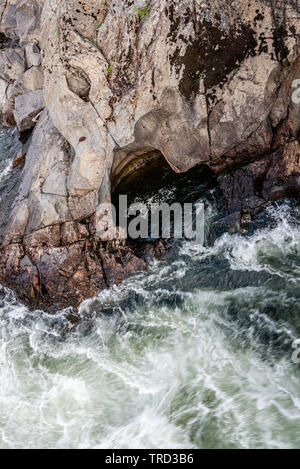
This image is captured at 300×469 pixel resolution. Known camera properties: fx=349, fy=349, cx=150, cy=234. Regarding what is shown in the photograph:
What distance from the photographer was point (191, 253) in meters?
8.69

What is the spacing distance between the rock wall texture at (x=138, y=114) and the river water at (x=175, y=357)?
797 millimetres

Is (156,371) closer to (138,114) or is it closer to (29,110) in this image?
(138,114)

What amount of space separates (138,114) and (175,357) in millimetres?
5658

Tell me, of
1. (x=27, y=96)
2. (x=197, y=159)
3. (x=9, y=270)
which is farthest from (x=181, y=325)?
(x=27, y=96)

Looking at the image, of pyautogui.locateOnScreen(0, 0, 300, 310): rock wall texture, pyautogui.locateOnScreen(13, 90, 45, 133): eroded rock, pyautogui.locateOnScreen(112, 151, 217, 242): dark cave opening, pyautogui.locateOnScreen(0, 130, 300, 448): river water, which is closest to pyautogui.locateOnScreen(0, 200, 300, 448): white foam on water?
pyautogui.locateOnScreen(0, 130, 300, 448): river water

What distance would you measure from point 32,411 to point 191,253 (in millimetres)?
4819

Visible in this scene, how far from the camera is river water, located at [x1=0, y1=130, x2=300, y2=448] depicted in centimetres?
547

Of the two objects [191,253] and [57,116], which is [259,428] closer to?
[191,253]

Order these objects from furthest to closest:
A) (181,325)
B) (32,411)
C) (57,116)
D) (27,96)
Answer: (27,96) < (57,116) < (181,325) < (32,411)

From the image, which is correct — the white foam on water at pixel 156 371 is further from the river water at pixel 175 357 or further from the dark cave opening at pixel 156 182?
the dark cave opening at pixel 156 182

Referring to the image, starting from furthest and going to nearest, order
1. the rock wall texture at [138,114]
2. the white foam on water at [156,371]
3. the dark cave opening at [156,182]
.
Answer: the dark cave opening at [156,182] < the rock wall texture at [138,114] < the white foam on water at [156,371]

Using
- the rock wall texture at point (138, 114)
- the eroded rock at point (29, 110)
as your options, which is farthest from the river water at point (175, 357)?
the eroded rock at point (29, 110)

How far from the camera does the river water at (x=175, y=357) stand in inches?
215
